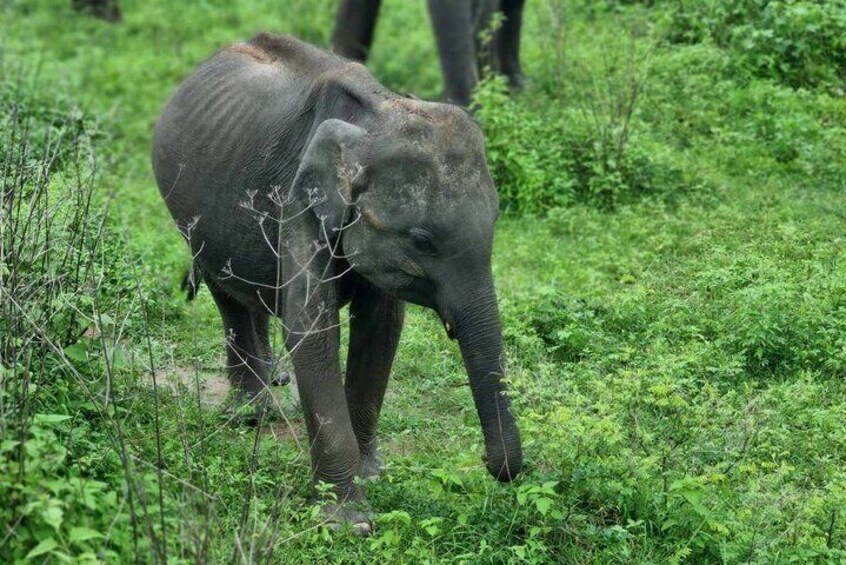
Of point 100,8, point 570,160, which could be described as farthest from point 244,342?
point 100,8

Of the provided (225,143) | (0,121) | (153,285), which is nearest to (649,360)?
(225,143)

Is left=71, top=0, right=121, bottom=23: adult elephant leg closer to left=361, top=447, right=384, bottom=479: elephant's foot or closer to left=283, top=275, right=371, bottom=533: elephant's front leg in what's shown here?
left=361, top=447, right=384, bottom=479: elephant's foot

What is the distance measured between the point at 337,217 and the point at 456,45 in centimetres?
516

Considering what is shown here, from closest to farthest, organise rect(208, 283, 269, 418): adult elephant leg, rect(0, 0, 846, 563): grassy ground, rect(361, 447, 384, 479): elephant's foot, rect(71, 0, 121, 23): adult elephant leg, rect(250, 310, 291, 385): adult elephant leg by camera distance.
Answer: rect(0, 0, 846, 563): grassy ground
rect(361, 447, 384, 479): elephant's foot
rect(208, 283, 269, 418): adult elephant leg
rect(250, 310, 291, 385): adult elephant leg
rect(71, 0, 121, 23): adult elephant leg

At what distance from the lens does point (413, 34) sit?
Result: 14.3 metres

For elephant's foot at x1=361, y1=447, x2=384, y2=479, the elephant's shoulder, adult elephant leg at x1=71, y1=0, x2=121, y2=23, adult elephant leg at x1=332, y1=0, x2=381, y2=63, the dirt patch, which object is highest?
the elephant's shoulder

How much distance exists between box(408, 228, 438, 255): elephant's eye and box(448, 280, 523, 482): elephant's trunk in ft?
0.71

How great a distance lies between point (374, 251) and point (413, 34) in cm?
870

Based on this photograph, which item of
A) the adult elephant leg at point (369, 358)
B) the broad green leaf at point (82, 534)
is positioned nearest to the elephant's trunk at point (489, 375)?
the adult elephant leg at point (369, 358)

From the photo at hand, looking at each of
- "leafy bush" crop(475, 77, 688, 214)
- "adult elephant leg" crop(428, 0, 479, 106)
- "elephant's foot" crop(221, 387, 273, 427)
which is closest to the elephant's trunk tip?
"elephant's foot" crop(221, 387, 273, 427)

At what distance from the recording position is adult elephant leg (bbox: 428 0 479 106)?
10.8 meters

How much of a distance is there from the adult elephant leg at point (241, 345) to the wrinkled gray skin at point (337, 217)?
0.23 metres

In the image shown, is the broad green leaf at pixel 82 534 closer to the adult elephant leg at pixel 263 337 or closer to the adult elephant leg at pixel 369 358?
the adult elephant leg at pixel 369 358

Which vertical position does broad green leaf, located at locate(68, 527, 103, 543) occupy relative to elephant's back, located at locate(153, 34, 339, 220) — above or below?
below
